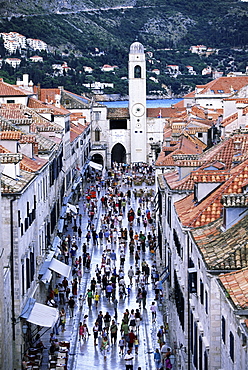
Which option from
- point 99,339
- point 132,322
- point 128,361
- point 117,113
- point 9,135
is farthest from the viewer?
point 117,113

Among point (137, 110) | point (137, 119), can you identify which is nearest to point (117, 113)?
point (137, 110)

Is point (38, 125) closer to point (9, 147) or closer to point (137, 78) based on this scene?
point (9, 147)

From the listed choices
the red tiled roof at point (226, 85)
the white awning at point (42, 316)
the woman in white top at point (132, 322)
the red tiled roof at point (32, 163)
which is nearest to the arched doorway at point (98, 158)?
the red tiled roof at point (226, 85)

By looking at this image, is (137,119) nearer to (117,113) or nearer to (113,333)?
(117,113)

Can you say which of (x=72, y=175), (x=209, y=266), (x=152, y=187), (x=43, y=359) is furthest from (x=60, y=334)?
(x=152, y=187)

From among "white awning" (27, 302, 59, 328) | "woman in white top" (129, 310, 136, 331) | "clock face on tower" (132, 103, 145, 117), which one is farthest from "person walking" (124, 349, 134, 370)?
"clock face on tower" (132, 103, 145, 117)

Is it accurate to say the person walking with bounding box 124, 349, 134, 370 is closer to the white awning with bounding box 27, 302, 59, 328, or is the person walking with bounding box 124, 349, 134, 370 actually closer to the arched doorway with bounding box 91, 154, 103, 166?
the white awning with bounding box 27, 302, 59, 328
